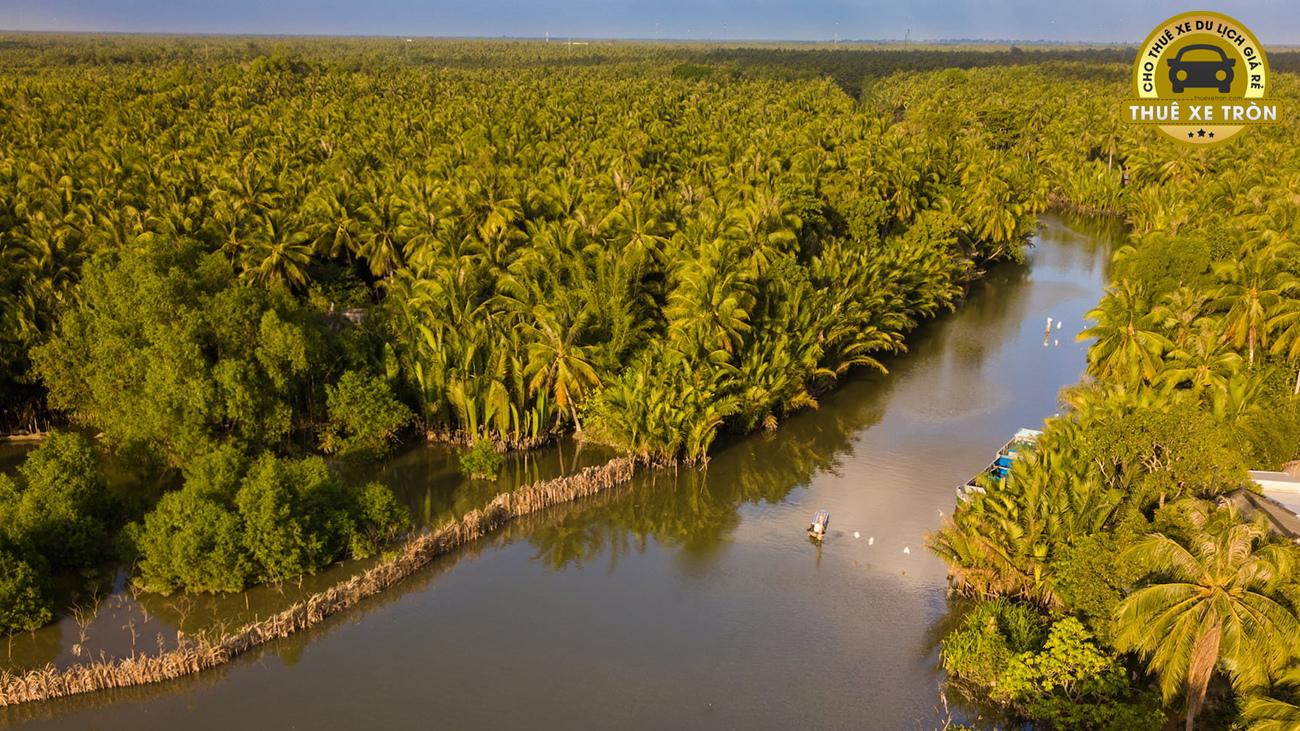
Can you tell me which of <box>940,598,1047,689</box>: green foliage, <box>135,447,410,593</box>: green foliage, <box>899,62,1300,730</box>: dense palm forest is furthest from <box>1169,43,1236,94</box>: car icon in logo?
<box>135,447,410,593</box>: green foliage

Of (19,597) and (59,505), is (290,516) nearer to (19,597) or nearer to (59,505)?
(59,505)

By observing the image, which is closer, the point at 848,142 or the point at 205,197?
the point at 205,197

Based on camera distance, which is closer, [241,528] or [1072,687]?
[1072,687]

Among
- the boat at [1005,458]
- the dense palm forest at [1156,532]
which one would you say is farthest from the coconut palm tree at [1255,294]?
the boat at [1005,458]

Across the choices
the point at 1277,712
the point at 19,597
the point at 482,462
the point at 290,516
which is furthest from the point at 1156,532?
the point at 19,597

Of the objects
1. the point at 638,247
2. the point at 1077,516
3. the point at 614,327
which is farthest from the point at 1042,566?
the point at 638,247

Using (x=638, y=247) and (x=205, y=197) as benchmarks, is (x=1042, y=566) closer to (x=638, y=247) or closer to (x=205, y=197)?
(x=638, y=247)
